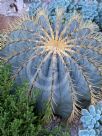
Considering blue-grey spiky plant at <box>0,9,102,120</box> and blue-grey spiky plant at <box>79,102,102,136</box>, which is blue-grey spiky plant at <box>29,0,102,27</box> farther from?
blue-grey spiky plant at <box>79,102,102,136</box>

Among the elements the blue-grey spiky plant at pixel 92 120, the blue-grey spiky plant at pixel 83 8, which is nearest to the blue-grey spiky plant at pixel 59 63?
the blue-grey spiky plant at pixel 92 120

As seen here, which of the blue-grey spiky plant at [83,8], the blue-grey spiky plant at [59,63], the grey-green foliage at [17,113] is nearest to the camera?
the grey-green foliage at [17,113]

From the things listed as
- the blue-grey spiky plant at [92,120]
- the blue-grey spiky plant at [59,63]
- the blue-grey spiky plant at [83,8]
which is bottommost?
the blue-grey spiky plant at [92,120]

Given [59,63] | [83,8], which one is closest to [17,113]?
[59,63]

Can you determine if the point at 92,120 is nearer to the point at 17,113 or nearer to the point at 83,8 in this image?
the point at 17,113

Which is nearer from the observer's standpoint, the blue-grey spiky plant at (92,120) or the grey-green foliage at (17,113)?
the grey-green foliage at (17,113)

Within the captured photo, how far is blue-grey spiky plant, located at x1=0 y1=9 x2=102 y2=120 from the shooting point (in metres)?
1.98

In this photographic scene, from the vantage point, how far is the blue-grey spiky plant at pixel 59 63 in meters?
1.98

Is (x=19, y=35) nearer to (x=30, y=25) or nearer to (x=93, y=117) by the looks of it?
(x=30, y=25)

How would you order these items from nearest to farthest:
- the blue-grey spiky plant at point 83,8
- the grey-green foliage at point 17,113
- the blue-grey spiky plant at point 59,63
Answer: the grey-green foliage at point 17,113
the blue-grey spiky plant at point 59,63
the blue-grey spiky plant at point 83,8

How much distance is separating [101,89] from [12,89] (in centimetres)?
54

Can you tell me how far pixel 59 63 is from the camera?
199 cm

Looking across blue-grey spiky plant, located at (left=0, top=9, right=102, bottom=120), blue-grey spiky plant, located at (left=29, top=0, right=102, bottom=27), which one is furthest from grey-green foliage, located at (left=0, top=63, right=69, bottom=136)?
blue-grey spiky plant, located at (left=29, top=0, right=102, bottom=27)

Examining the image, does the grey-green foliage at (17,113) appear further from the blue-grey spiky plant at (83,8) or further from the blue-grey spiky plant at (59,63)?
the blue-grey spiky plant at (83,8)
